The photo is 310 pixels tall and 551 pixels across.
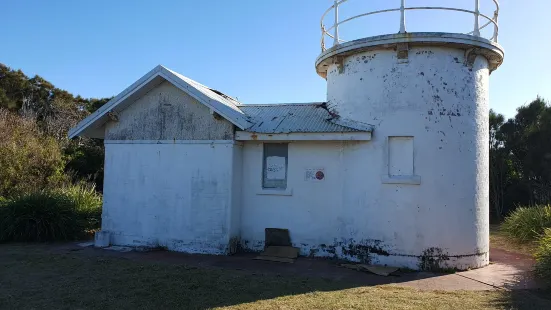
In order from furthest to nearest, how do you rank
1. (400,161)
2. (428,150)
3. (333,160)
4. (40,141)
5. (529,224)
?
(40,141)
(529,224)
(333,160)
(400,161)
(428,150)

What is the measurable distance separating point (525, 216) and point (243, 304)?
1008 centimetres

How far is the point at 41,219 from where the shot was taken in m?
11.8

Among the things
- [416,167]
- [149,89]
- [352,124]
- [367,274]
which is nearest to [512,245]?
[416,167]

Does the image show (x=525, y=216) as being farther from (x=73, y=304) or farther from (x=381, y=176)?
(x=73, y=304)

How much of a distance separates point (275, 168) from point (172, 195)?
2.73m

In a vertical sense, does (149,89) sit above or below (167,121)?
above

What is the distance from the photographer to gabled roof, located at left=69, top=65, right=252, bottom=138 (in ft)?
32.0

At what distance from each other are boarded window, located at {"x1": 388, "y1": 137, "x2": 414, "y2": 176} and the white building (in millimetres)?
30

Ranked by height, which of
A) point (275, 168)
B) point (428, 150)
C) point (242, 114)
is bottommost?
point (275, 168)

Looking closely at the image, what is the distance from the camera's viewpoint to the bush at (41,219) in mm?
11586

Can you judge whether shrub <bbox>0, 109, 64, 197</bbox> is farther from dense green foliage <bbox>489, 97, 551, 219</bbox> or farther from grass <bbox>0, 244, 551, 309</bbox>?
dense green foliage <bbox>489, 97, 551, 219</bbox>

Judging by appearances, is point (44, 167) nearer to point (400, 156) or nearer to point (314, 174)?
point (314, 174)

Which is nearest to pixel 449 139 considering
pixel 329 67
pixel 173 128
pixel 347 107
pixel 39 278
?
pixel 347 107

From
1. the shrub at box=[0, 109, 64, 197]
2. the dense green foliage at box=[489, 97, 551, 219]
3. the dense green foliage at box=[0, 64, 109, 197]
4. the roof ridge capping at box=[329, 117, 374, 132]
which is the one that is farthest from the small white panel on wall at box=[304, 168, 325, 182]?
the dense green foliage at box=[489, 97, 551, 219]
